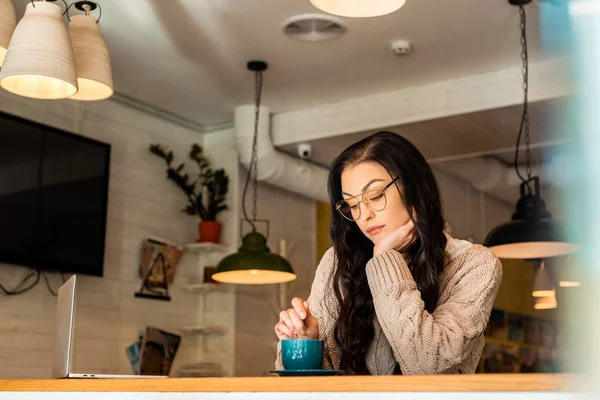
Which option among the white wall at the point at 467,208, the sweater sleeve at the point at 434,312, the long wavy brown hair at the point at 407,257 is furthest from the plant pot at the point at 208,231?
the sweater sleeve at the point at 434,312

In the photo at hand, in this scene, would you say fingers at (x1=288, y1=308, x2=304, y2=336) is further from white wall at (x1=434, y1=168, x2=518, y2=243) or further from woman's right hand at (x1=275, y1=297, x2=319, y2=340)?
white wall at (x1=434, y1=168, x2=518, y2=243)

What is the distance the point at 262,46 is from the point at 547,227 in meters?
1.94

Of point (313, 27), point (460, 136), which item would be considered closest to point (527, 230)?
point (313, 27)

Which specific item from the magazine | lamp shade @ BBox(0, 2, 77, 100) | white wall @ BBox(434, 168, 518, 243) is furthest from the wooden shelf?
lamp shade @ BBox(0, 2, 77, 100)

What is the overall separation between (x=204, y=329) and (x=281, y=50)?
2.13 meters

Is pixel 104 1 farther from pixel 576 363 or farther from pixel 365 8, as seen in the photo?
pixel 576 363

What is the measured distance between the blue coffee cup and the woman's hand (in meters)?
0.36

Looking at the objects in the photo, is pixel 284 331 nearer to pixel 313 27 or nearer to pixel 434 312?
pixel 434 312

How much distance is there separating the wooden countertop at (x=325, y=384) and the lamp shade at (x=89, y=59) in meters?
1.85

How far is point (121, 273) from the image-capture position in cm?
545

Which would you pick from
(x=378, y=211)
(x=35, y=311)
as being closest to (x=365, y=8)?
(x=378, y=211)

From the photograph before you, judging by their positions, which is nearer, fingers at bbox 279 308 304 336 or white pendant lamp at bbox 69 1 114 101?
fingers at bbox 279 308 304 336

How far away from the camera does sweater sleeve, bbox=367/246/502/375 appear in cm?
166

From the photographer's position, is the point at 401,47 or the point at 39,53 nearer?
the point at 39,53
